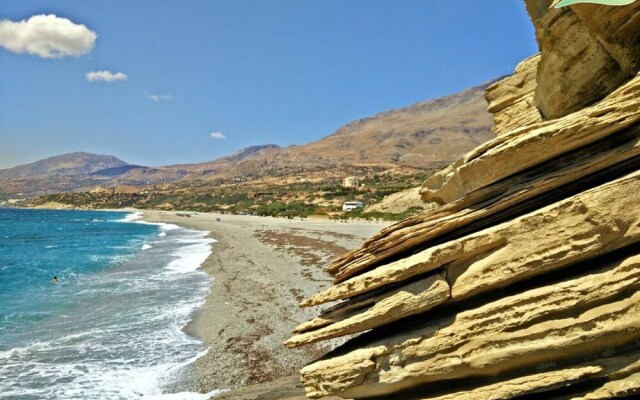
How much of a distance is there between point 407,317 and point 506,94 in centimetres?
679

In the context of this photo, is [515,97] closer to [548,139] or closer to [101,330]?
[548,139]

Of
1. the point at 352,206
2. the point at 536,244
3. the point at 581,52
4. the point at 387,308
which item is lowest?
the point at 387,308

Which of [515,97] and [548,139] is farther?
[515,97]

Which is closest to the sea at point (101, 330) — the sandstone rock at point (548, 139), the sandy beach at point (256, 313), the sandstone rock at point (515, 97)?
the sandy beach at point (256, 313)

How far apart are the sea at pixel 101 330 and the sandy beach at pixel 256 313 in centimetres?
80

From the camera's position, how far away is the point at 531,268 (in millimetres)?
6504

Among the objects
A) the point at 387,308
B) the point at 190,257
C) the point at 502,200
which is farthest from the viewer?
the point at 190,257

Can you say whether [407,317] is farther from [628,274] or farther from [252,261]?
[252,261]

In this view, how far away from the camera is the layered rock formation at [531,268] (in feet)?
19.9

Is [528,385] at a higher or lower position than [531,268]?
lower

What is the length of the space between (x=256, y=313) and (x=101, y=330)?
6.43 metres

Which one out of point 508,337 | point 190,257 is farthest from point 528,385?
point 190,257

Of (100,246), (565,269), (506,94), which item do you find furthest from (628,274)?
(100,246)

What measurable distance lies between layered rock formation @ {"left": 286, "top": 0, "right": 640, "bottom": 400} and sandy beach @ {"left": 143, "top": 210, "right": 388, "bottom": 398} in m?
5.05
